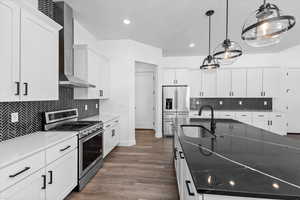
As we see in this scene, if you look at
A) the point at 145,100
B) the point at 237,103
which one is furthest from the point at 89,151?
the point at 237,103

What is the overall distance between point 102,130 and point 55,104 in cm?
95

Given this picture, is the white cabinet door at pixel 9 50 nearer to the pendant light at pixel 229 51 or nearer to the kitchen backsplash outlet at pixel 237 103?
the pendant light at pixel 229 51

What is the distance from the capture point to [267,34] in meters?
1.36

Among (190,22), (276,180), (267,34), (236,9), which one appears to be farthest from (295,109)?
(276,180)

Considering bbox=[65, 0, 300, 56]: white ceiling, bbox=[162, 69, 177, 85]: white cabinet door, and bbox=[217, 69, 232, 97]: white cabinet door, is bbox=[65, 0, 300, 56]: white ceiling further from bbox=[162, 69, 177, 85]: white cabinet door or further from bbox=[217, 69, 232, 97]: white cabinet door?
bbox=[217, 69, 232, 97]: white cabinet door

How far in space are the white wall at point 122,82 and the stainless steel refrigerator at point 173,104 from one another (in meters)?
1.40

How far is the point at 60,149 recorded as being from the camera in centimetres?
189

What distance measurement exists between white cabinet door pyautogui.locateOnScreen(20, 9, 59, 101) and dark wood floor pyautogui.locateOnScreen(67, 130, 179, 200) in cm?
150

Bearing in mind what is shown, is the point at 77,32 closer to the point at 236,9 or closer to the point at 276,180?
the point at 236,9

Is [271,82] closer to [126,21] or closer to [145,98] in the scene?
[145,98]

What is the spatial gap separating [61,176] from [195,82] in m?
4.96

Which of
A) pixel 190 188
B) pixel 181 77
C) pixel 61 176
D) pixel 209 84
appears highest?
pixel 181 77

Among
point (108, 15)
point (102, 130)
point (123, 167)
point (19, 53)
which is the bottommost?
point (123, 167)

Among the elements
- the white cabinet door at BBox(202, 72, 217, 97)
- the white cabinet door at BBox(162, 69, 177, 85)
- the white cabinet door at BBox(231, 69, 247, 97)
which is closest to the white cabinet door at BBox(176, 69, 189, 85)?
the white cabinet door at BBox(162, 69, 177, 85)
